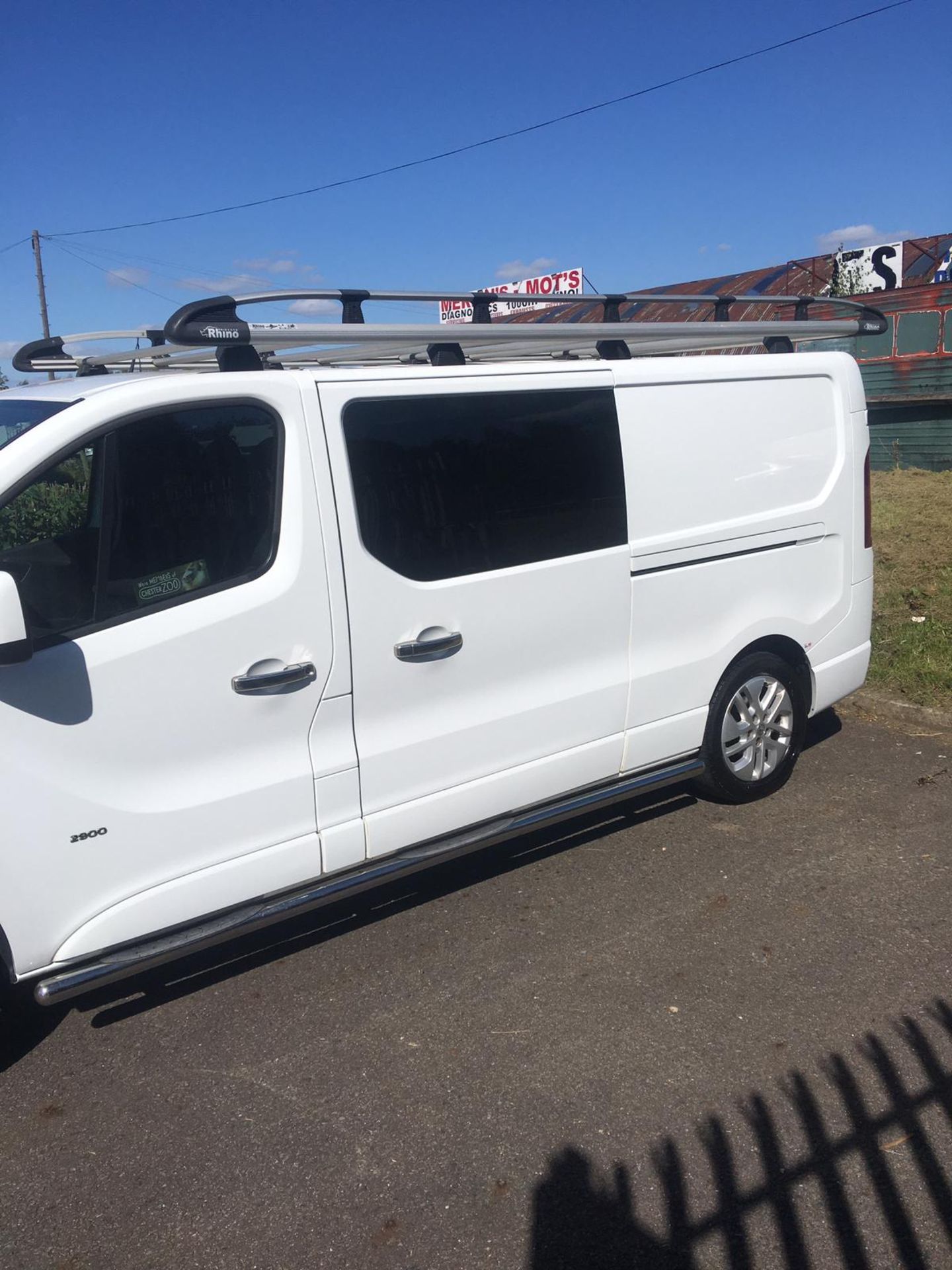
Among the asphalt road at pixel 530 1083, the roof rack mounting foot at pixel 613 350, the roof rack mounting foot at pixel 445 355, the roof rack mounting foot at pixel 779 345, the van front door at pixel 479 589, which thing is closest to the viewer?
the asphalt road at pixel 530 1083

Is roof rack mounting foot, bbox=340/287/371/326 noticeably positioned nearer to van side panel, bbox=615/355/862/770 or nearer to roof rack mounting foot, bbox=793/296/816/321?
van side panel, bbox=615/355/862/770

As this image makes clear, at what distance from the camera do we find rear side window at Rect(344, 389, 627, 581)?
11.6ft

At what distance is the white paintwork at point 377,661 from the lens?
9.86ft

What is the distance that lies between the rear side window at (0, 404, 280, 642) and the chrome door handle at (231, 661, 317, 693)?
31 centimetres

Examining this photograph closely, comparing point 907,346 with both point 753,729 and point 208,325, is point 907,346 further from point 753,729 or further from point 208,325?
point 208,325

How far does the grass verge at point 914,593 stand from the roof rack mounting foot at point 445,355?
374cm

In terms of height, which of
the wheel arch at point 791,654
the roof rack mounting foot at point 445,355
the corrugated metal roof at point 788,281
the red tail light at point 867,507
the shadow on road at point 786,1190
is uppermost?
Answer: the corrugated metal roof at point 788,281

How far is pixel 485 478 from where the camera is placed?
150 inches

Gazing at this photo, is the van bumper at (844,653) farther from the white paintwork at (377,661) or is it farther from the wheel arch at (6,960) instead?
the wheel arch at (6,960)

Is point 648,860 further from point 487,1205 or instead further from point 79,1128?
point 79,1128

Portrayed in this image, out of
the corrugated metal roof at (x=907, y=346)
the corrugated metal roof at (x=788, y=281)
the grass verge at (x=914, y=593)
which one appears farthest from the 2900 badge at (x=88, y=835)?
the corrugated metal roof at (x=788, y=281)

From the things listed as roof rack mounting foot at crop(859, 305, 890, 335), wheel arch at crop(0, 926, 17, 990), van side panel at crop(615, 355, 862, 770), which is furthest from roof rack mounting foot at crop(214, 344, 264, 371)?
roof rack mounting foot at crop(859, 305, 890, 335)

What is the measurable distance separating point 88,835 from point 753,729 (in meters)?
3.12

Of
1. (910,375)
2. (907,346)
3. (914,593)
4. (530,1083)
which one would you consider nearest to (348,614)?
(530,1083)
